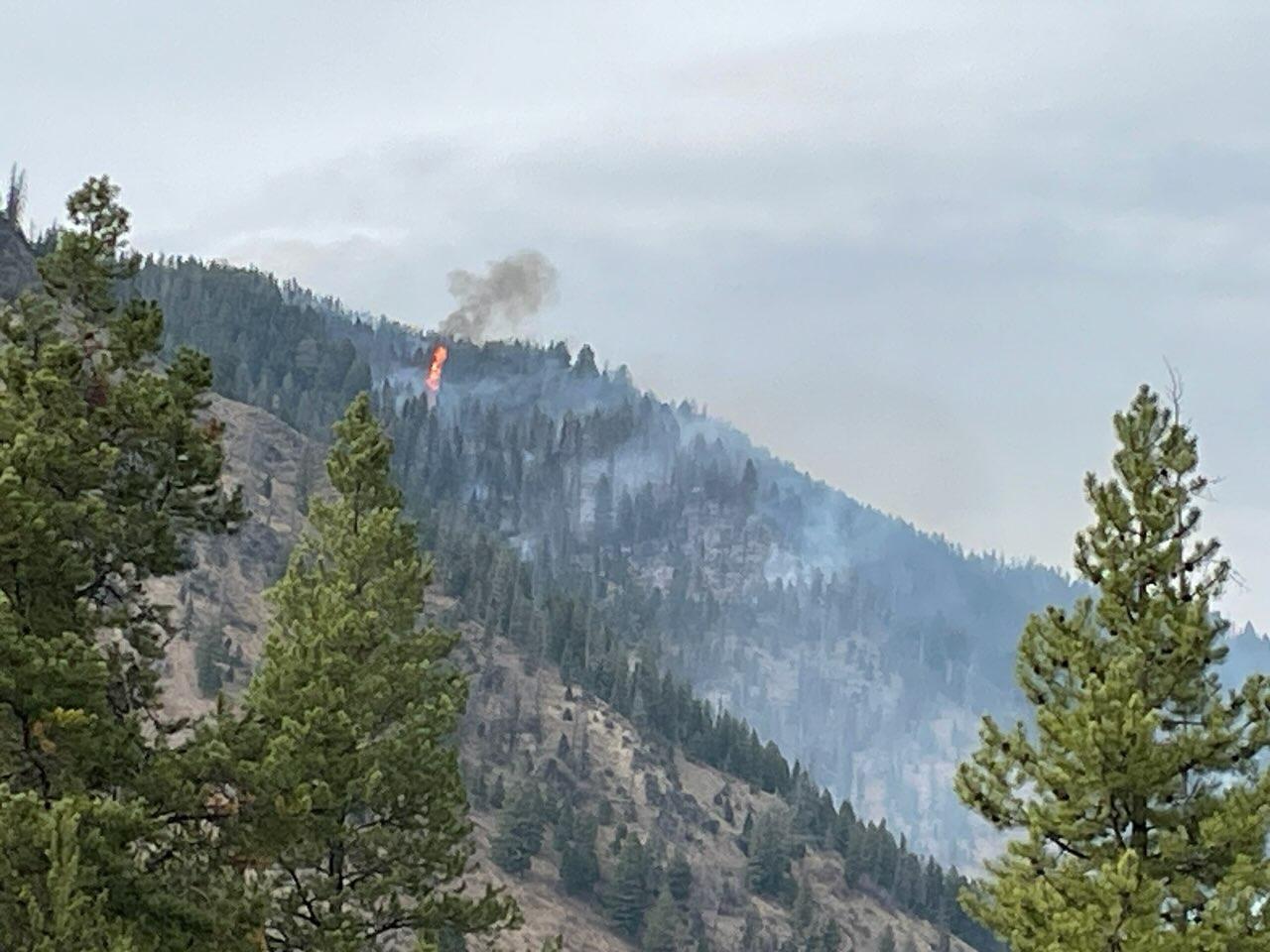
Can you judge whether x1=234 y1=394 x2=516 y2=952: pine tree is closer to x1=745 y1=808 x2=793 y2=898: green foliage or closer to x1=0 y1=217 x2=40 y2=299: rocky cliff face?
x1=0 y1=217 x2=40 y2=299: rocky cliff face

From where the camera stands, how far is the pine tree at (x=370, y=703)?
21.8 metres

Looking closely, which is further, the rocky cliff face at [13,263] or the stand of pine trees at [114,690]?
the rocky cliff face at [13,263]

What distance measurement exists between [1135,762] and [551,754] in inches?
5007

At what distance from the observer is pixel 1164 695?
15.9m

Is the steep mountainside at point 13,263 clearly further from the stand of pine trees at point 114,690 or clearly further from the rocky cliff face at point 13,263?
the stand of pine trees at point 114,690

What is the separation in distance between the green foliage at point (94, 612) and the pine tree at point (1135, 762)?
8659 mm

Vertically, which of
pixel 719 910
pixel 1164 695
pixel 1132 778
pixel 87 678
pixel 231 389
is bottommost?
pixel 719 910

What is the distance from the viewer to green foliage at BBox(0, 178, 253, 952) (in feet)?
44.2

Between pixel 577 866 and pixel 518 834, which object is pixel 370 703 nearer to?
pixel 518 834

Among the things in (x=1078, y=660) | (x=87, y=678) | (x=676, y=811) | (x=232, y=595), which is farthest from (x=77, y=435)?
(x=676, y=811)

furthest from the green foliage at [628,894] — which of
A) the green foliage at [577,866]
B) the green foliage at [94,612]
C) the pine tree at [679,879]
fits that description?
the green foliage at [94,612]

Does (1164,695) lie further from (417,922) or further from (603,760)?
(603,760)

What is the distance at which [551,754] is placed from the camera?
13938 centimetres

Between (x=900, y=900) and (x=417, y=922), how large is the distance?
13429 cm
